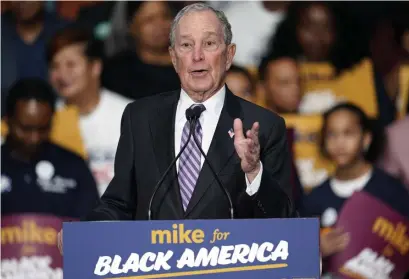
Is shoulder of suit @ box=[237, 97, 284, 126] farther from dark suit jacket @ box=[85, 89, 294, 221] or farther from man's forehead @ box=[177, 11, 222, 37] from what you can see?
man's forehead @ box=[177, 11, 222, 37]

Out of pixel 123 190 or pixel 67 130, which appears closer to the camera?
pixel 123 190

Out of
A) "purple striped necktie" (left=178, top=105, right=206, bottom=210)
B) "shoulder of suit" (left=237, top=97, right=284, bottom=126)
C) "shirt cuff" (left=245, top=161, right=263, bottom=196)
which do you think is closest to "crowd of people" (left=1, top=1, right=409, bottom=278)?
"shoulder of suit" (left=237, top=97, right=284, bottom=126)

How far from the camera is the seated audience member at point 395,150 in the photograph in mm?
4727

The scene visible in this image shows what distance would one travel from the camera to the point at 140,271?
1688 mm

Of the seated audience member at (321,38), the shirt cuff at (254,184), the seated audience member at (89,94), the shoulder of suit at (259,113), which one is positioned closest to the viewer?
the shirt cuff at (254,184)

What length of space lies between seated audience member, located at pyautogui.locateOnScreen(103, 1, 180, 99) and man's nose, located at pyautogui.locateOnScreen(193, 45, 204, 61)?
242 centimetres

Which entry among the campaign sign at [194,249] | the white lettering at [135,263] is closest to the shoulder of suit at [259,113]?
the campaign sign at [194,249]

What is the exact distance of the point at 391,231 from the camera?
4664mm

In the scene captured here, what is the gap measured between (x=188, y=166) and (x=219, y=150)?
0.11 metres

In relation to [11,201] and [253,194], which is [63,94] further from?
[253,194]

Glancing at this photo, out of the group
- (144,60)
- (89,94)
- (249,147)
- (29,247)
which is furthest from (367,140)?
(249,147)

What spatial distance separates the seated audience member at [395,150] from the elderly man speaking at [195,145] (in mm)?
2800

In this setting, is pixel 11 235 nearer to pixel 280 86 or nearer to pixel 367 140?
pixel 280 86

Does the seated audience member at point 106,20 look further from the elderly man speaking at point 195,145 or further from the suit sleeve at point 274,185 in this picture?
the suit sleeve at point 274,185
